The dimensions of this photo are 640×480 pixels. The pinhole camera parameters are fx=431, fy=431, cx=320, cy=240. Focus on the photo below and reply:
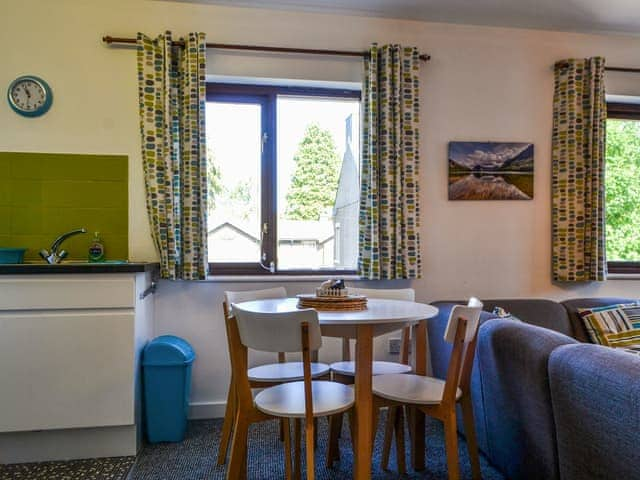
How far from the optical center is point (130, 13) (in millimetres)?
2637

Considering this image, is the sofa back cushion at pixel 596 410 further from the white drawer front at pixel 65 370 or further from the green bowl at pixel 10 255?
the green bowl at pixel 10 255

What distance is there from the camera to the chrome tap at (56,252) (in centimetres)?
245

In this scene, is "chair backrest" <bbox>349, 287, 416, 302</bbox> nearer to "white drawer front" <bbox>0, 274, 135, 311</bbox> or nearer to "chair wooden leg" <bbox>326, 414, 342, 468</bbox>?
"chair wooden leg" <bbox>326, 414, 342, 468</bbox>

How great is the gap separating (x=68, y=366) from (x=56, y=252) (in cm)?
76

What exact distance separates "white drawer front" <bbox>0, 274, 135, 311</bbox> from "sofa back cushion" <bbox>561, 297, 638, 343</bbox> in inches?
101

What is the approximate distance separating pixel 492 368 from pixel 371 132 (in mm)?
1555

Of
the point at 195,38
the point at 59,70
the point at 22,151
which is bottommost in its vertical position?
the point at 22,151

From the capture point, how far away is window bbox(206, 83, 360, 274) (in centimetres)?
287

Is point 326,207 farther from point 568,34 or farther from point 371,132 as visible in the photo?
point 568,34

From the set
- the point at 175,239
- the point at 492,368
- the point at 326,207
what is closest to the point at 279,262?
the point at 326,207

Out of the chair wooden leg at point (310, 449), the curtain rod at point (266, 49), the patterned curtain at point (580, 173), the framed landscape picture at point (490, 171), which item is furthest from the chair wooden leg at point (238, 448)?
the patterned curtain at point (580, 173)

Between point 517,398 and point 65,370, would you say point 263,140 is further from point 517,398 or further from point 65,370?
point 517,398

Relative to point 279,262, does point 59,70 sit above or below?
above

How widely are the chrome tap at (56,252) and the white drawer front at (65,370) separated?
0.46m
